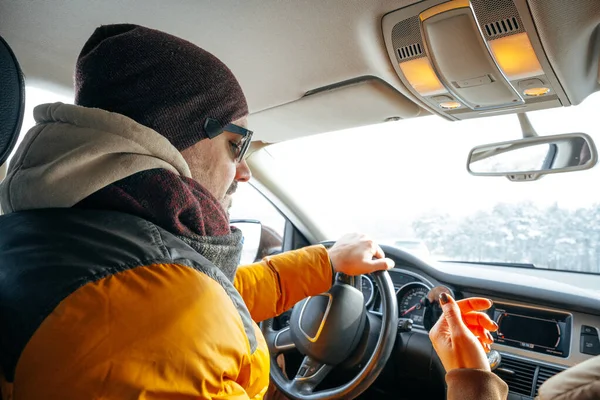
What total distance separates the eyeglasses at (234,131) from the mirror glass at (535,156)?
4.77 feet

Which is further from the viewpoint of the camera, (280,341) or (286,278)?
(280,341)

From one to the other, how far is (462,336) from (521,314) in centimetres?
108

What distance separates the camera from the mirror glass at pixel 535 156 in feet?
6.97

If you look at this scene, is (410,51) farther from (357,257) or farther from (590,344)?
(590,344)

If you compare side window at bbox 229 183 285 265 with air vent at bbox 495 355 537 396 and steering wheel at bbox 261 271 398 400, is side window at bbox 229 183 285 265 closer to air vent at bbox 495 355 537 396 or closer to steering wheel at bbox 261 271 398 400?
steering wheel at bbox 261 271 398 400

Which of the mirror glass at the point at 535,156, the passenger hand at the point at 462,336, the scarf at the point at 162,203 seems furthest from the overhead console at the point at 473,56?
the scarf at the point at 162,203

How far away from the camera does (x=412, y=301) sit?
2648 mm

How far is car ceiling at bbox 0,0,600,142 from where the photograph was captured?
1527 mm

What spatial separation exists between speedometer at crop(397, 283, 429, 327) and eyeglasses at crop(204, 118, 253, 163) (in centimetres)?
150

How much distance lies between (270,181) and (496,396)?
219cm

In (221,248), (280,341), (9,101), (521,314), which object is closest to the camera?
(221,248)

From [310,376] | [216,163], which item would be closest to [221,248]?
[216,163]

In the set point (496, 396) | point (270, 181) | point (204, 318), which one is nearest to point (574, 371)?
point (496, 396)

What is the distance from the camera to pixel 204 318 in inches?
37.0
